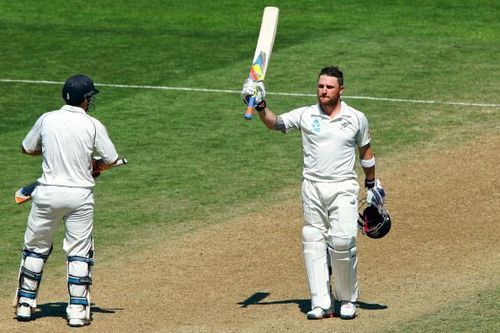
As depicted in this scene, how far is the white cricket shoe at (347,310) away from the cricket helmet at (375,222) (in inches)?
34.0

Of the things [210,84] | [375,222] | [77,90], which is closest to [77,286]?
[77,90]

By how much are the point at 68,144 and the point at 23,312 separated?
61.8 inches

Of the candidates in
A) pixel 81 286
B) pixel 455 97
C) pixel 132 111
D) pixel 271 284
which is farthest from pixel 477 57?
pixel 81 286

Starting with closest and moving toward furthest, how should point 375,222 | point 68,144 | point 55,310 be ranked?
point 68,144
point 55,310
point 375,222

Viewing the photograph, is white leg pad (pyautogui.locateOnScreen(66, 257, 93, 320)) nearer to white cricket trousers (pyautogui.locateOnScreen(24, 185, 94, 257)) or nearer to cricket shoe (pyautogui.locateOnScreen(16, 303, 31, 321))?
white cricket trousers (pyautogui.locateOnScreen(24, 185, 94, 257))

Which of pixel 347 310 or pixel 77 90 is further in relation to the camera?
pixel 347 310

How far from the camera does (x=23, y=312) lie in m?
11.4

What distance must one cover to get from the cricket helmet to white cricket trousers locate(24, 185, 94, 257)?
102 inches

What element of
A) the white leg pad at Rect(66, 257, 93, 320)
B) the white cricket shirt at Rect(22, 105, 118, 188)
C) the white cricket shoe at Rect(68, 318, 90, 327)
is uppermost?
the white cricket shirt at Rect(22, 105, 118, 188)

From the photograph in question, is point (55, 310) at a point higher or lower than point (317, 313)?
lower

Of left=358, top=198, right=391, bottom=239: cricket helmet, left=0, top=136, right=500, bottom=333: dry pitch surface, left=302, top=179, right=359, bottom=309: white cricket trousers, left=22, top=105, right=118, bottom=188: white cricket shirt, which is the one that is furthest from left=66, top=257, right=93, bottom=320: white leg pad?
left=358, top=198, right=391, bottom=239: cricket helmet

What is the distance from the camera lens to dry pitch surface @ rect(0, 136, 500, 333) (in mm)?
11414

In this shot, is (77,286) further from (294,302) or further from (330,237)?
(330,237)

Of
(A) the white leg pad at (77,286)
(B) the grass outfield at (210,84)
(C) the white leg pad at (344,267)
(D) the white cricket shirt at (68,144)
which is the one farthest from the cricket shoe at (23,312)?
(C) the white leg pad at (344,267)
